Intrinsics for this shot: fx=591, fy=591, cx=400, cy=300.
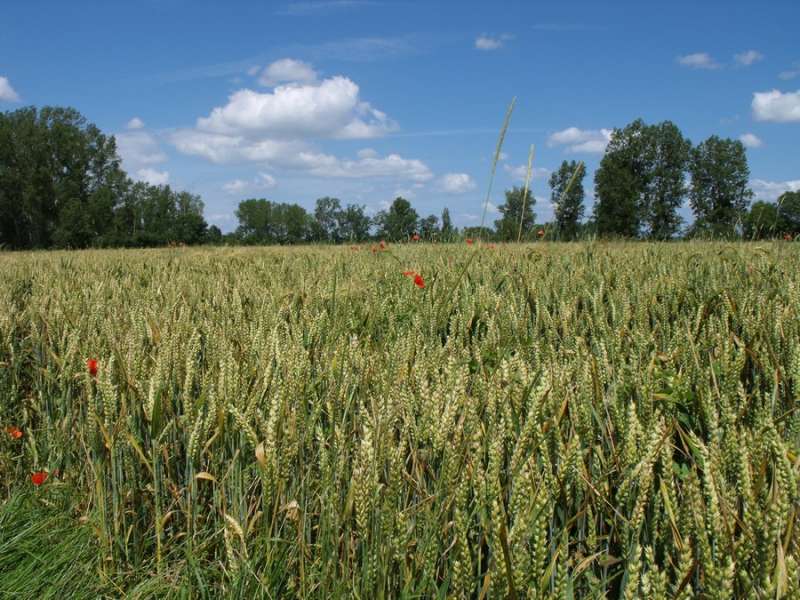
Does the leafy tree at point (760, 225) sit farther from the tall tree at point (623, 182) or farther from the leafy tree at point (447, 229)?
the tall tree at point (623, 182)

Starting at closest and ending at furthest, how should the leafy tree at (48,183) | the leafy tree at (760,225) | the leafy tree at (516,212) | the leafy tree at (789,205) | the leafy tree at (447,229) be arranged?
the leafy tree at (516,212), the leafy tree at (789,205), the leafy tree at (760,225), the leafy tree at (447,229), the leafy tree at (48,183)

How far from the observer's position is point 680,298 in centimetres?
256

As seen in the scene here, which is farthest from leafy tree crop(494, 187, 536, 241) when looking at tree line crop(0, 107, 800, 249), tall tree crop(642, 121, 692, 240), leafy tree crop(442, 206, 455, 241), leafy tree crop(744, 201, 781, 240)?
tall tree crop(642, 121, 692, 240)

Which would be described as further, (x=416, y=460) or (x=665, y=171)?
(x=665, y=171)

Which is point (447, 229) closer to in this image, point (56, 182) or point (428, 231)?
point (428, 231)

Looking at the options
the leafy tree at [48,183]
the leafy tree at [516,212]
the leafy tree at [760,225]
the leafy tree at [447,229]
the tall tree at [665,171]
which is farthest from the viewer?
the tall tree at [665,171]

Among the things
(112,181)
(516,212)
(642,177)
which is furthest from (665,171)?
(516,212)

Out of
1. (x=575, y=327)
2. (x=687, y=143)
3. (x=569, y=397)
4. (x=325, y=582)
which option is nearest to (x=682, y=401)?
(x=569, y=397)

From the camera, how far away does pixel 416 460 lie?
1.22m

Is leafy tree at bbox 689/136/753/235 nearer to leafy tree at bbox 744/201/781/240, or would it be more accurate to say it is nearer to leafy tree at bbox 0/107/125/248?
leafy tree at bbox 744/201/781/240

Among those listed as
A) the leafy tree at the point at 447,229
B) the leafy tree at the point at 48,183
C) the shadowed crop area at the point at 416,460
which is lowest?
the shadowed crop area at the point at 416,460

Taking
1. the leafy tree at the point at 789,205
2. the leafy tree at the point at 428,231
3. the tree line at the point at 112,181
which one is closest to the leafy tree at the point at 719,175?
the tree line at the point at 112,181

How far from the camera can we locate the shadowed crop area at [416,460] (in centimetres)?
95

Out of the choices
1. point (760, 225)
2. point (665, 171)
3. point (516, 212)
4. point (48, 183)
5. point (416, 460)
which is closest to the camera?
point (416, 460)
